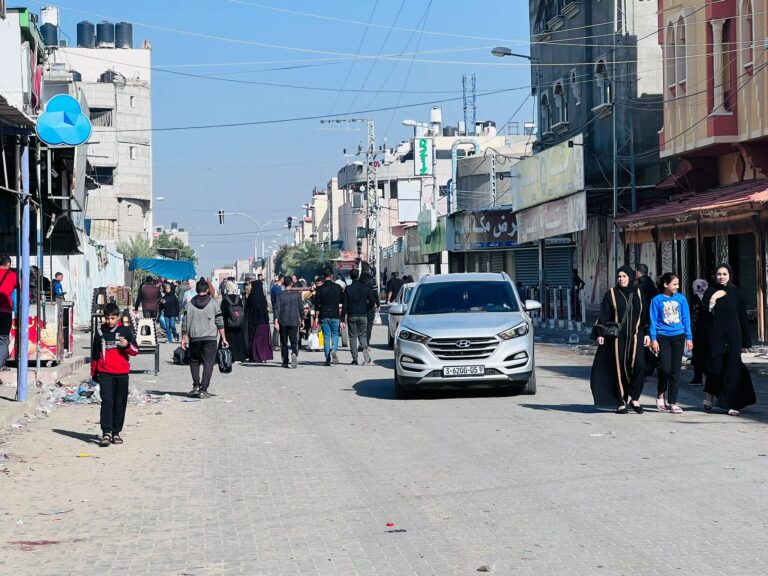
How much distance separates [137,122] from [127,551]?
105 meters

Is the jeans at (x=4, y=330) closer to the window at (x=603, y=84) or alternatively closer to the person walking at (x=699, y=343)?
the person walking at (x=699, y=343)

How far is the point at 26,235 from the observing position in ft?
52.7

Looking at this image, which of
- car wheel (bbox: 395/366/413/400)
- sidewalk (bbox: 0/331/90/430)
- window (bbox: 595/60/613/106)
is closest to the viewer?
sidewalk (bbox: 0/331/90/430)

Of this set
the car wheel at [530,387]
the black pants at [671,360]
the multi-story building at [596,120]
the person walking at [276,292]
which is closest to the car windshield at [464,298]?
the car wheel at [530,387]

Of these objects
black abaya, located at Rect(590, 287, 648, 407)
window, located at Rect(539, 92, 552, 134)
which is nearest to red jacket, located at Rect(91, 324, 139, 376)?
black abaya, located at Rect(590, 287, 648, 407)

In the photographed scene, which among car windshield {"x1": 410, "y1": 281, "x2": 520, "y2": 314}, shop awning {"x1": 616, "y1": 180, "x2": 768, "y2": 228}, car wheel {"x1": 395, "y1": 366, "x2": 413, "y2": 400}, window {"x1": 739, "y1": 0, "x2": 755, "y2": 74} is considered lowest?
car wheel {"x1": 395, "y1": 366, "x2": 413, "y2": 400}

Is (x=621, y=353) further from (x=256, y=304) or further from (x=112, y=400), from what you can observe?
(x=256, y=304)

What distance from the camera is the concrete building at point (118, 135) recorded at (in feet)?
329

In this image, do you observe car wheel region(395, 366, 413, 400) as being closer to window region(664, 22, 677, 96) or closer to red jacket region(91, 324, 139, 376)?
red jacket region(91, 324, 139, 376)

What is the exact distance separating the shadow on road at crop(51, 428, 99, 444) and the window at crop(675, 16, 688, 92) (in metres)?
→ 21.4

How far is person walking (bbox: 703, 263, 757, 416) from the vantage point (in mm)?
14797

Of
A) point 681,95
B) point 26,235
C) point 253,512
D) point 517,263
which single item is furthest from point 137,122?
point 253,512

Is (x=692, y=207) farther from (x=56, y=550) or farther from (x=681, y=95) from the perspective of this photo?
(x=56, y=550)

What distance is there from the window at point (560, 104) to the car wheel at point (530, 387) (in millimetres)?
28382
